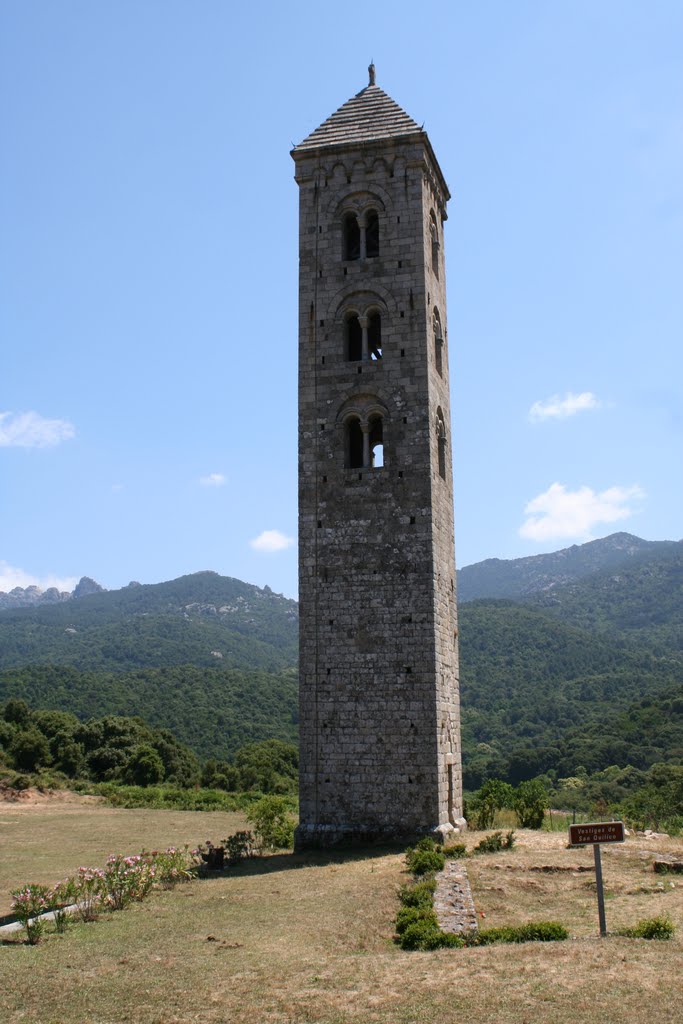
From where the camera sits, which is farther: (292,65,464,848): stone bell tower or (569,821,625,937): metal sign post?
(292,65,464,848): stone bell tower

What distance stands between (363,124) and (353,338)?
546cm

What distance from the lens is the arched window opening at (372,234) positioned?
73.7ft

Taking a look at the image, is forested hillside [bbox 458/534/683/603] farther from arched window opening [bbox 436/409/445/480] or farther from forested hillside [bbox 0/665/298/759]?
arched window opening [bbox 436/409/445/480]

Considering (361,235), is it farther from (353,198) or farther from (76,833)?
(76,833)

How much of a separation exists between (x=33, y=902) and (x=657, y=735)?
3742 centimetres

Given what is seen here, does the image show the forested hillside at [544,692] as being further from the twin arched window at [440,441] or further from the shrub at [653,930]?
Answer: the shrub at [653,930]

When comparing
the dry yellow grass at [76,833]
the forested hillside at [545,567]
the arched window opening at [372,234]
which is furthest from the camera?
the forested hillside at [545,567]

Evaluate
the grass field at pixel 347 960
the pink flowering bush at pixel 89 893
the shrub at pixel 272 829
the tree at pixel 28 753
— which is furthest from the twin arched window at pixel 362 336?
the tree at pixel 28 753

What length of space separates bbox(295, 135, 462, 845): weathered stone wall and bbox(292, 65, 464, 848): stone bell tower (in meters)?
0.03

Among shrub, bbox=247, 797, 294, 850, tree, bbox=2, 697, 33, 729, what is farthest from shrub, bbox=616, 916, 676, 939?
tree, bbox=2, 697, 33, 729

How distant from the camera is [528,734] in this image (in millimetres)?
53875

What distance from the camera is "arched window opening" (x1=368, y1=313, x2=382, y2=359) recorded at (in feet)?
71.7

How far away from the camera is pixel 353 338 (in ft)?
75.4

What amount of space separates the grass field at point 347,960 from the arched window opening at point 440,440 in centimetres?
930
